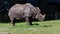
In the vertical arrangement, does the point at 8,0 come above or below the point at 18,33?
above

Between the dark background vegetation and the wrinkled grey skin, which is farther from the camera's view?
the dark background vegetation

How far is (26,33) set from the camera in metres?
17.1

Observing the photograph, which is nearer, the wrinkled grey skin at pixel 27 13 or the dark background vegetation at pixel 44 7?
the wrinkled grey skin at pixel 27 13

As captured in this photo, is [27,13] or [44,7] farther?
[44,7]

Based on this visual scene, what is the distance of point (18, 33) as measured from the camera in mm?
17078

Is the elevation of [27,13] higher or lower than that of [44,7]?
→ lower

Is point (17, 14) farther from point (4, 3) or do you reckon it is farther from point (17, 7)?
point (4, 3)

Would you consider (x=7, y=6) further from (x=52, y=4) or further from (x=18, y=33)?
(x=18, y=33)

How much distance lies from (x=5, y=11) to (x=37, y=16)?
43.3 ft

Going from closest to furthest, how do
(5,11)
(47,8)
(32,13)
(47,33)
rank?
(47,33)
(32,13)
(5,11)
(47,8)

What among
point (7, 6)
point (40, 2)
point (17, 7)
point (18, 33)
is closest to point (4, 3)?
point (7, 6)

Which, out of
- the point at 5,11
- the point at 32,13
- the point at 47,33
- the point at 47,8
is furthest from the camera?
the point at 47,8

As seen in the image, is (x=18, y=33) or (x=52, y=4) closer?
(x=18, y=33)

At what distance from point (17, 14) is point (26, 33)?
5599mm
